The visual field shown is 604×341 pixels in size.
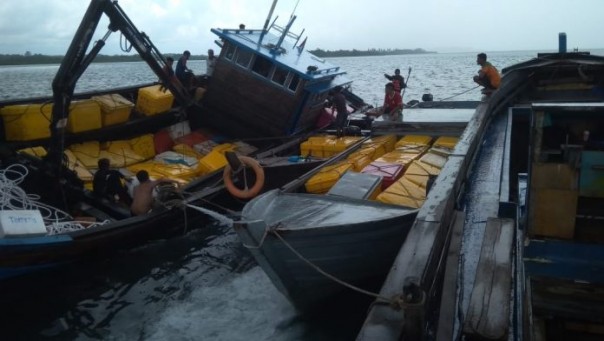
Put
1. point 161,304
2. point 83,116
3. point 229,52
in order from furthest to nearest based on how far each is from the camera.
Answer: point 229,52 < point 83,116 < point 161,304

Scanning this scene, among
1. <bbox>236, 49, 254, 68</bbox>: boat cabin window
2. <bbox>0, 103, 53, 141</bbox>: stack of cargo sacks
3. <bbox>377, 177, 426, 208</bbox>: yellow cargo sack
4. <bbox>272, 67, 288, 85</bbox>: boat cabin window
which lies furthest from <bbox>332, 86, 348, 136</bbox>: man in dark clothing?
<bbox>0, 103, 53, 141</bbox>: stack of cargo sacks

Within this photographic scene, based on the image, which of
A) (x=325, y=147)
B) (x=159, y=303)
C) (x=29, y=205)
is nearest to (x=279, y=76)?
(x=325, y=147)

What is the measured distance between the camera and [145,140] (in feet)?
41.3

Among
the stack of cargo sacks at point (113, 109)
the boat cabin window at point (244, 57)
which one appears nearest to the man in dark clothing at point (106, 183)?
the stack of cargo sacks at point (113, 109)

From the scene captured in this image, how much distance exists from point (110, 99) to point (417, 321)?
11.3 meters

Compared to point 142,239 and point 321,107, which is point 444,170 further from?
point 321,107

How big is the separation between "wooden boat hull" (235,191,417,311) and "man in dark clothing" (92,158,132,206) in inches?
156

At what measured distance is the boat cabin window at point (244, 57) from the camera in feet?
42.0

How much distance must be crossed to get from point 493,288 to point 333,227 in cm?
283

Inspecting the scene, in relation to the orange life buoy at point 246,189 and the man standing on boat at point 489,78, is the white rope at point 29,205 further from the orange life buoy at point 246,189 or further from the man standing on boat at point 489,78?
the man standing on boat at point 489,78

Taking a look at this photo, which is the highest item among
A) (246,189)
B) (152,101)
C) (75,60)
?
(75,60)

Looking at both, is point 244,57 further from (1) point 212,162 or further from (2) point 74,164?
(2) point 74,164

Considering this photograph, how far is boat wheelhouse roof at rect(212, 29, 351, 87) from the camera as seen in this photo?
12.5 metres

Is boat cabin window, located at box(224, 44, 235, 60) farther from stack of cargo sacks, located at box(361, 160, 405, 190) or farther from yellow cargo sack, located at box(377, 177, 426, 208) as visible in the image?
yellow cargo sack, located at box(377, 177, 426, 208)
